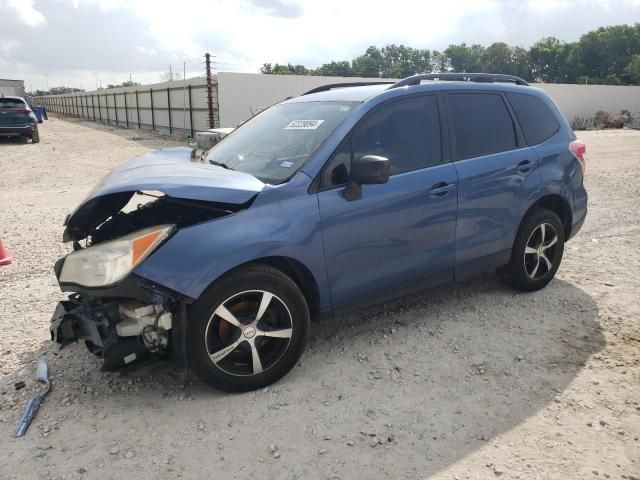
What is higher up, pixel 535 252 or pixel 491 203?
pixel 491 203

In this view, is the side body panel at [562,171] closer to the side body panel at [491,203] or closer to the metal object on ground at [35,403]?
the side body panel at [491,203]

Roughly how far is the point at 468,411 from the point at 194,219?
1.99m

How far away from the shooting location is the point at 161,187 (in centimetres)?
292

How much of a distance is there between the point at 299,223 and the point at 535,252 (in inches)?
101

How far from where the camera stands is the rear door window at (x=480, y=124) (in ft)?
13.2

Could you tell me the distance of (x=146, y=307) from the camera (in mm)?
2908

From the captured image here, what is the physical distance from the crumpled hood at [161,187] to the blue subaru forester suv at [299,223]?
0.5 inches

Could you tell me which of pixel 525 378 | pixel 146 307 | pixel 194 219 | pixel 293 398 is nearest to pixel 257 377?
pixel 293 398

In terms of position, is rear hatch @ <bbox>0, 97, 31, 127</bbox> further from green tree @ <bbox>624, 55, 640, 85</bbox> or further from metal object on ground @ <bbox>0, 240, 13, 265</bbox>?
green tree @ <bbox>624, 55, 640, 85</bbox>

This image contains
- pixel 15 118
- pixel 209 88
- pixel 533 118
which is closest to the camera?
pixel 533 118

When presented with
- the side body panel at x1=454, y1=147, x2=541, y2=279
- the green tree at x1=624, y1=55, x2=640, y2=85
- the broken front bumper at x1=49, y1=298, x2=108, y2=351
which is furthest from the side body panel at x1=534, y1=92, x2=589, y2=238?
the green tree at x1=624, y1=55, x2=640, y2=85

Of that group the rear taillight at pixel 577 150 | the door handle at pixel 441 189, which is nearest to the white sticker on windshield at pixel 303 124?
the door handle at pixel 441 189

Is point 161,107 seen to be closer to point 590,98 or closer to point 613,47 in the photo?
point 590,98

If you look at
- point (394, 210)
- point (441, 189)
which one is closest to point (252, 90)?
point (441, 189)
